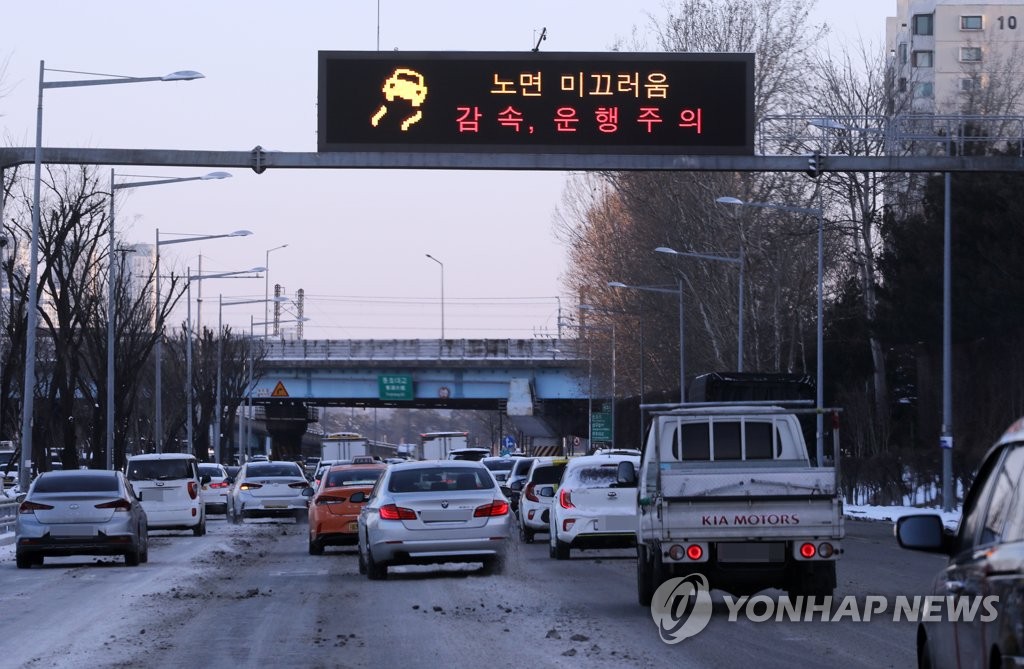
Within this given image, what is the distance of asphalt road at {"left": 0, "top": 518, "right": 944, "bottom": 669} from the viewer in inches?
516

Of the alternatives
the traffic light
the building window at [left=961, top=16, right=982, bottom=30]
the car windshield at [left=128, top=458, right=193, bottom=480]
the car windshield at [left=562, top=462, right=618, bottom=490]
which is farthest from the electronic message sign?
the building window at [left=961, top=16, right=982, bottom=30]

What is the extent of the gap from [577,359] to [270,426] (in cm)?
4883

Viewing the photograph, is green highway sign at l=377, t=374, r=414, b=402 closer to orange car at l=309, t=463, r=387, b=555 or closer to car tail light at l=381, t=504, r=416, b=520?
orange car at l=309, t=463, r=387, b=555

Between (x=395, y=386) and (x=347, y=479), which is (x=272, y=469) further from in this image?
(x=395, y=386)

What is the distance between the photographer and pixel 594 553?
28.2 meters

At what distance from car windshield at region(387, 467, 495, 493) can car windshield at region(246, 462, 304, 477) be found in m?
20.2

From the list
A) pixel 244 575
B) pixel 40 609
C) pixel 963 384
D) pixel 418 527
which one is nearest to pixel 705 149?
pixel 418 527

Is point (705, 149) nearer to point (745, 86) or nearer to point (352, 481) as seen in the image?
point (745, 86)

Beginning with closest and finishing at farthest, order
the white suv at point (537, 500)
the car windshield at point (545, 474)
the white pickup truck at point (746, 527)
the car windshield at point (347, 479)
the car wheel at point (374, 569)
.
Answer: the white pickup truck at point (746, 527)
the car wheel at point (374, 569)
the car windshield at point (347, 479)
the white suv at point (537, 500)
the car windshield at point (545, 474)

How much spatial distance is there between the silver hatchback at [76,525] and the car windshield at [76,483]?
10 centimetres

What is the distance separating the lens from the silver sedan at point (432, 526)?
21828 mm

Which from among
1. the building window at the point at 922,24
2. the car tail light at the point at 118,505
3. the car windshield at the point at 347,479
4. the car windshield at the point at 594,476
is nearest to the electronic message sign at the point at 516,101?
the car windshield at the point at 594,476

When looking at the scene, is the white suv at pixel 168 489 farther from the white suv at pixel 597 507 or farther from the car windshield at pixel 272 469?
the white suv at pixel 597 507
